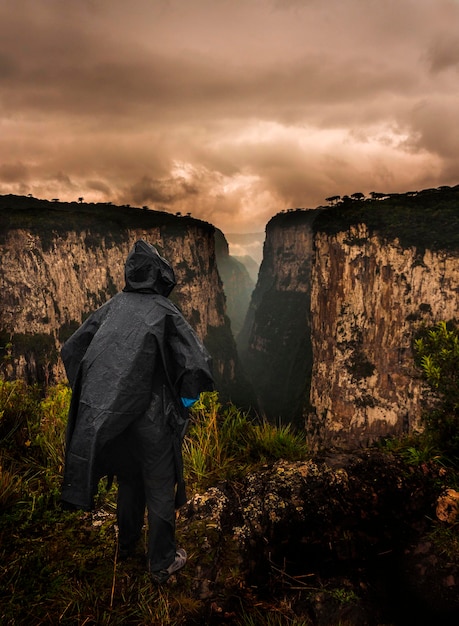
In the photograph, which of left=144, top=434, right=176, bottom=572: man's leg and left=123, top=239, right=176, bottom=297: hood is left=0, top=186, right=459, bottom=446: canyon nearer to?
left=144, top=434, right=176, bottom=572: man's leg

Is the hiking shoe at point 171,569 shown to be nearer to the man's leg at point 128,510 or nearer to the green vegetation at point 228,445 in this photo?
the man's leg at point 128,510

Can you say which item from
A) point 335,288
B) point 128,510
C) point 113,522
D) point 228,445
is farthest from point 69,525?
point 335,288

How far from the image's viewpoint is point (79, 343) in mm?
3004

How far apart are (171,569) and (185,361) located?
1637mm

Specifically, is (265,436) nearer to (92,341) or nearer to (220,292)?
(92,341)

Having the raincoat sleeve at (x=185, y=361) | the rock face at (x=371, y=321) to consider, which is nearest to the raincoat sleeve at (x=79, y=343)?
the raincoat sleeve at (x=185, y=361)

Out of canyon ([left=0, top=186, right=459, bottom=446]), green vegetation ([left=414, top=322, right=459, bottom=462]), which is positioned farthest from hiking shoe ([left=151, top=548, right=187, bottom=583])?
canyon ([left=0, top=186, right=459, bottom=446])

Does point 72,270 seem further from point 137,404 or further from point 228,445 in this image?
point 137,404

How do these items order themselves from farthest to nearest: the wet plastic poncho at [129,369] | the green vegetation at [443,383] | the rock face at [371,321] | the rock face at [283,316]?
the rock face at [283,316], the rock face at [371,321], the green vegetation at [443,383], the wet plastic poncho at [129,369]

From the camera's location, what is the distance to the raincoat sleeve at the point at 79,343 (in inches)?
117

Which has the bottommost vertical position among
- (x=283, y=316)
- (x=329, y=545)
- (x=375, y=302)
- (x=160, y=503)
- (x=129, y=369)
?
(x=283, y=316)

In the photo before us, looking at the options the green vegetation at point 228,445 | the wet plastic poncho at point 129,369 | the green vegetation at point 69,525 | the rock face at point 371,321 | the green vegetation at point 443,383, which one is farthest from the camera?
the rock face at point 371,321

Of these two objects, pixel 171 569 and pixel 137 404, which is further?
pixel 171 569

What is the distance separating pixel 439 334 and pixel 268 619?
135 inches
